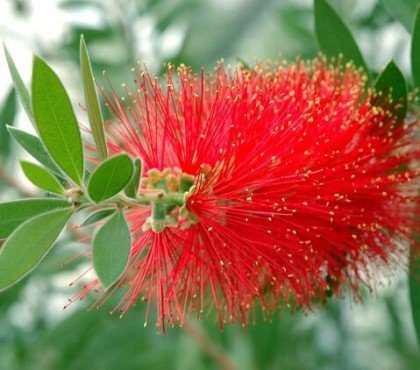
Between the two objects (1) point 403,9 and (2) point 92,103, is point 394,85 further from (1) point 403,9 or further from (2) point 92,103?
(2) point 92,103

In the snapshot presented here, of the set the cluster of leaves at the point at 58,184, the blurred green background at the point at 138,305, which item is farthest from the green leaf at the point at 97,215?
the blurred green background at the point at 138,305

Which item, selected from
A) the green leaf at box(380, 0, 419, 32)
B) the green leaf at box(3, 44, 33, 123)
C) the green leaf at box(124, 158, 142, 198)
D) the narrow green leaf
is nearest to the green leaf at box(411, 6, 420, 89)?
the green leaf at box(380, 0, 419, 32)

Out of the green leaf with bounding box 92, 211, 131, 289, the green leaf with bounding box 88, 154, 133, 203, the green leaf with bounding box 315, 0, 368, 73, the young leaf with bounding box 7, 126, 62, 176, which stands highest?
the green leaf with bounding box 315, 0, 368, 73

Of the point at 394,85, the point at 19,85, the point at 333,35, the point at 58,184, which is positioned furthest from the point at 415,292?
the point at 19,85

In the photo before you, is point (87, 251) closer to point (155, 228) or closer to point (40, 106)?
point (155, 228)

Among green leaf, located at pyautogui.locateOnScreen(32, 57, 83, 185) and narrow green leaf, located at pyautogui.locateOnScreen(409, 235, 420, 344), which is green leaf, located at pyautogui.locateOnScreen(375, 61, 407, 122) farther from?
green leaf, located at pyautogui.locateOnScreen(32, 57, 83, 185)

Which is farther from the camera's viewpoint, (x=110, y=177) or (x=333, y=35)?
(x=333, y=35)

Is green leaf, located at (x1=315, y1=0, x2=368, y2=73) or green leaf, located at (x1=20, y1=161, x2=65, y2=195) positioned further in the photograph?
green leaf, located at (x1=315, y1=0, x2=368, y2=73)
